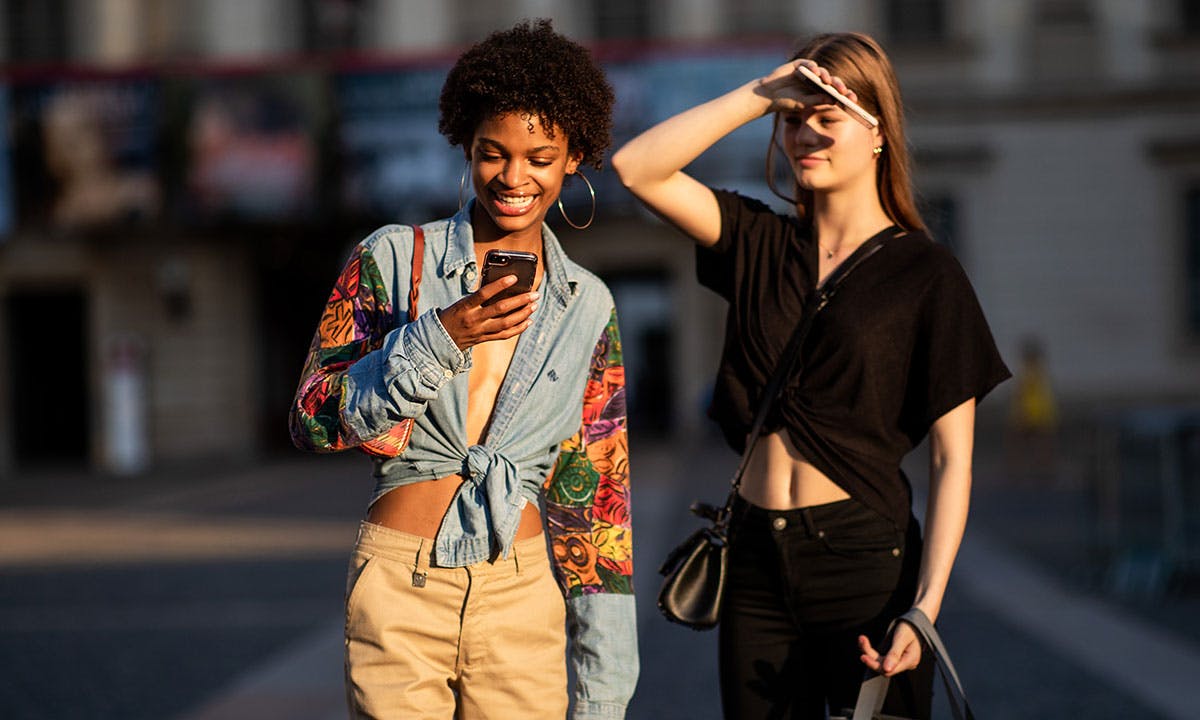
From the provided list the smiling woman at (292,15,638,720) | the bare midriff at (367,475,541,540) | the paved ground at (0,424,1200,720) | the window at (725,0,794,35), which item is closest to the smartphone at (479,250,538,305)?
the smiling woman at (292,15,638,720)

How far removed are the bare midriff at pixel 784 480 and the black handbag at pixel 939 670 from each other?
11.5 inches

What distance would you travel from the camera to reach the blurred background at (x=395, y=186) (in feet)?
68.6

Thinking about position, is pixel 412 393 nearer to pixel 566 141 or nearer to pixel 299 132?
pixel 566 141

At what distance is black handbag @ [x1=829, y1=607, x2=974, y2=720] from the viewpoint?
231 cm

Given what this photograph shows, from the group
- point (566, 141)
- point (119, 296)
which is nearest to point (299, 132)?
point (119, 296)

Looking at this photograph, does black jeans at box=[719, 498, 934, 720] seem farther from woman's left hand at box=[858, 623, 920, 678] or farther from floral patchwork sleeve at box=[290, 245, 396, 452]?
floral patchwork sleeve at box=[290, 245, 396, 452]

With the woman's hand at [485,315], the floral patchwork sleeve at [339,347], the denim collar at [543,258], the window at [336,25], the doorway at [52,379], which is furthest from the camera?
the doorway at [52,379]

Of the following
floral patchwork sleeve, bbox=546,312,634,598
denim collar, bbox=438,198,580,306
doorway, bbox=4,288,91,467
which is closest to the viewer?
denim collar, bbox=438,198,580,306

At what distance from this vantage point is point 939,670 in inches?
92.4

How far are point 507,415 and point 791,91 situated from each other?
84cm

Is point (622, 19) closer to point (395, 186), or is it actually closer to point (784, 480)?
point (395, 186)

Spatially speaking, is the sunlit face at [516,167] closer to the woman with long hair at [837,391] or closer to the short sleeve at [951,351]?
the woman with long hair at [837,391]

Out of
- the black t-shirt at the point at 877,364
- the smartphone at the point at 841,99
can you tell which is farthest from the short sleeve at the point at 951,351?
the smartphone at the point at 841,99

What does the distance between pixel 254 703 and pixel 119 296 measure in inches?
713
